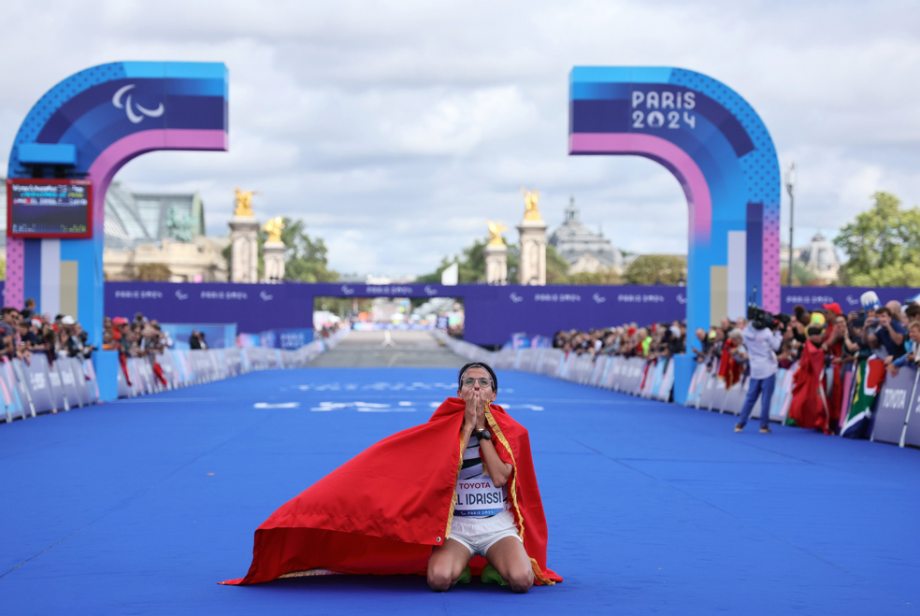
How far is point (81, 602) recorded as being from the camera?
5.24 meters

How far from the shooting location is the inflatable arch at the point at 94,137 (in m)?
22.2

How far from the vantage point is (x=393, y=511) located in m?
5.34

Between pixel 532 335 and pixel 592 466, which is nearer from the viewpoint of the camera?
pixel 592 466

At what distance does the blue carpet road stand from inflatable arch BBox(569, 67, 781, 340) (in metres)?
7.05

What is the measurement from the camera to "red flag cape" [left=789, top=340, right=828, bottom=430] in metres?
15.9

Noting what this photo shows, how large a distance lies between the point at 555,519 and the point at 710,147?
1686 cm

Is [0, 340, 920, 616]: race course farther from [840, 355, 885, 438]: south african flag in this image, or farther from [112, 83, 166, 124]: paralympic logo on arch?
[112, 83, 166, 124]: paralympic logo on arch

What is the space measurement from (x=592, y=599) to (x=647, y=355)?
21549 mm

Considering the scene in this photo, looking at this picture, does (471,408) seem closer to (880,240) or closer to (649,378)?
(649,378)

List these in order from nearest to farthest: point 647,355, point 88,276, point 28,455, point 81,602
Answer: point 81,602 → point 28,455 → point 88,276 → point 647,355

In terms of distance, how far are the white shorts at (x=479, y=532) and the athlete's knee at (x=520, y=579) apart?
0.19 m

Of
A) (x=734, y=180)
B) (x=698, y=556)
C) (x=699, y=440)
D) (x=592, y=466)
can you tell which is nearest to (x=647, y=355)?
(x=734, y=180)

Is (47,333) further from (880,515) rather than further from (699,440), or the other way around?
(880,515)

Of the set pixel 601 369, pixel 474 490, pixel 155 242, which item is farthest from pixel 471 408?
pixel 155 242
